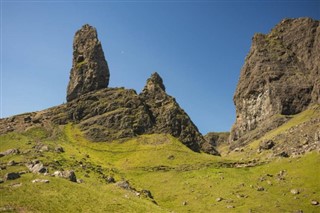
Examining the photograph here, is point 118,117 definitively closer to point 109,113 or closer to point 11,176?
point 109,113

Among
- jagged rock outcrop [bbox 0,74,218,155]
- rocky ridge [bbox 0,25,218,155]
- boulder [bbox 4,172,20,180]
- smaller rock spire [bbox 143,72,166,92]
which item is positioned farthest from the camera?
smaller rock spire [bbox 143,72,166,92]

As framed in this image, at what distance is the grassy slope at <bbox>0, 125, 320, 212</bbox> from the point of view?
2058 inches

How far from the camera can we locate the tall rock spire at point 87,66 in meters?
179

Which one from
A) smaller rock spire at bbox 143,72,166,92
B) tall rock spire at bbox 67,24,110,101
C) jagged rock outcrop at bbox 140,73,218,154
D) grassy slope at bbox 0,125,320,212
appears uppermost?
tall rock spire at bbox 67,24,110,101

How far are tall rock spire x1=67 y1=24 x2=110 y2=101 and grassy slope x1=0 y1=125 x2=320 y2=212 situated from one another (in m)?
33.4

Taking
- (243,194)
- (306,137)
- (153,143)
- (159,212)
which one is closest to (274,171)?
(243,194)

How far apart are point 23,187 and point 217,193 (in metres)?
47.5

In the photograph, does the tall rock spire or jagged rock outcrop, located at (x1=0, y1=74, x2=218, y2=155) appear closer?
jagged rock outcrop, located at (x1=0, y1=74, x2=218, y2=155)

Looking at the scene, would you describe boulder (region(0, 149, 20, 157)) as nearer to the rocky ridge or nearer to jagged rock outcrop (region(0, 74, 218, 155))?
the rocky ridge

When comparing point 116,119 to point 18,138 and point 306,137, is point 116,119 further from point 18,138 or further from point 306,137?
point 306,137

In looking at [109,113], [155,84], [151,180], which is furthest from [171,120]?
[151,180]

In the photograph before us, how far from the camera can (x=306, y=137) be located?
4422 inches

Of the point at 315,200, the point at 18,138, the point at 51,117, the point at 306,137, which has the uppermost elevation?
the point at 51,117

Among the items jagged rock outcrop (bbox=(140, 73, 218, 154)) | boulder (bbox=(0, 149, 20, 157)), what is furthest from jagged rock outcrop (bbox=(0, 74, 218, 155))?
boulder (bbox=(0, 149, 20, 157))
